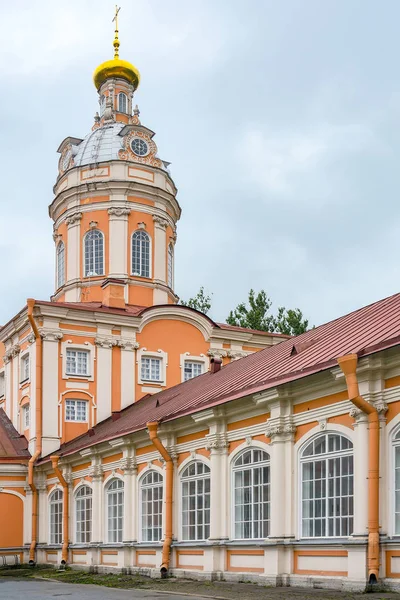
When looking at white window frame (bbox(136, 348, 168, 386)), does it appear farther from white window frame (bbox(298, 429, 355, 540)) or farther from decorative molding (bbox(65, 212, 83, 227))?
white window frame (bbox(298, 429, 355, 540))

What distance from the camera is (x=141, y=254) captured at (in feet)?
102

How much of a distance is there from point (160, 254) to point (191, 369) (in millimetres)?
4661

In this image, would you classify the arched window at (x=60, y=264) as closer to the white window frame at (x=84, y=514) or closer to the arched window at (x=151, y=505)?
the white window frame at (x=84, y=514)

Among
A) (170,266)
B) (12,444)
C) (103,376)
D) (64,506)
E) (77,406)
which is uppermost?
(170,266)

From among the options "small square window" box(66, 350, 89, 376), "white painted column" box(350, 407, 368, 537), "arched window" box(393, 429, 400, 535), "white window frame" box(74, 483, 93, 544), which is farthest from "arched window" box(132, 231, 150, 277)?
"arched window" box(393, 429, 400, 535)

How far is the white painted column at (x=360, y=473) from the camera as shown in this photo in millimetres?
13133

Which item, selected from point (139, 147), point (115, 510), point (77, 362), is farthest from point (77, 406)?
point (139, 147)

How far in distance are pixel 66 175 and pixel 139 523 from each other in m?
15.5

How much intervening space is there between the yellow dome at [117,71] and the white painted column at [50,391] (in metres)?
12.3

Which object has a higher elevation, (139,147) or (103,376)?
(139,147)

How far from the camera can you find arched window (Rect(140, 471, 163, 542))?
779 inches

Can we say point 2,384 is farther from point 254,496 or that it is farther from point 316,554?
point 316,554

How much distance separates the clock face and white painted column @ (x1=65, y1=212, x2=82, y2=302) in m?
3.14

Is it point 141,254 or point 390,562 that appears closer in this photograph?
point 390,562
